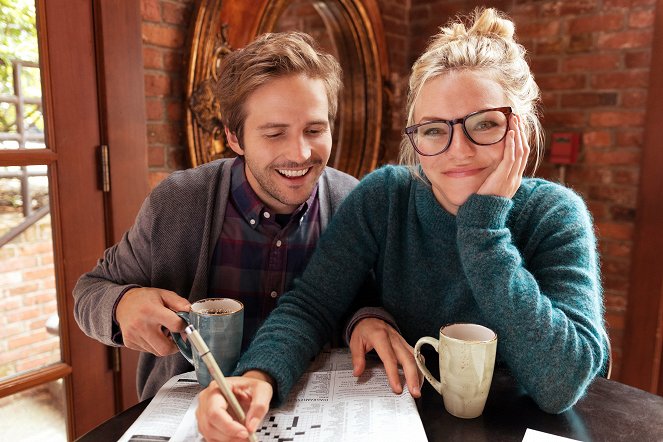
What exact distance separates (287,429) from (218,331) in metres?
0.19

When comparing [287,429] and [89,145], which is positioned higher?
[89,145]

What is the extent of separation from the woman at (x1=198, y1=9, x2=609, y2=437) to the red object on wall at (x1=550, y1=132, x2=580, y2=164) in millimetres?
1294

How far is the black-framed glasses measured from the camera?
3.09 feet

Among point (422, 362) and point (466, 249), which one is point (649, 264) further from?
point (422, 362)

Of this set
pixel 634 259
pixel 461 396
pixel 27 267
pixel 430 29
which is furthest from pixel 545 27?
pixel 27 267

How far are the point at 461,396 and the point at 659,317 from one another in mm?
1700

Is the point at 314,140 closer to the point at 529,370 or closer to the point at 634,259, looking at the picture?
the point at 529,370

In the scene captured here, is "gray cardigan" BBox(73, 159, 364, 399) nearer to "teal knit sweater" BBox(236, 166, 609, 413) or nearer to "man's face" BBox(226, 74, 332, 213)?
"man's face" BBox(226, 74, 332, 213)

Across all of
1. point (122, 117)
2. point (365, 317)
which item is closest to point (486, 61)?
point (365, 317)

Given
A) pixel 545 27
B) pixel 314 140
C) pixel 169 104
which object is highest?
pixel 545 27

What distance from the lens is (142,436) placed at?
74cm

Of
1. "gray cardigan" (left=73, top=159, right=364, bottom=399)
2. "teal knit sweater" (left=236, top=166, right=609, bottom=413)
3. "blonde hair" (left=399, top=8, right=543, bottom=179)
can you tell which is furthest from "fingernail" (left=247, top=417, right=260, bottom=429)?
"blonde hair" (left=399, top=8, right=543, bottom=179)

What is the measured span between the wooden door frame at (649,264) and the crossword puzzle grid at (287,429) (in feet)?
6.05

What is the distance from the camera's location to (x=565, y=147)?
223 centimetres
